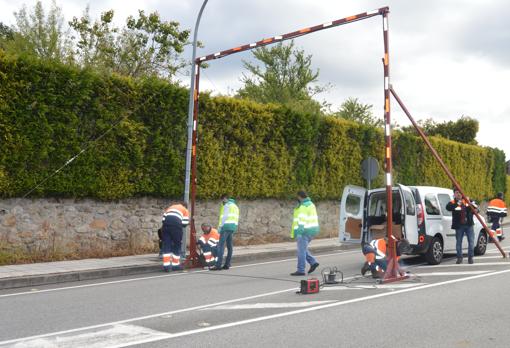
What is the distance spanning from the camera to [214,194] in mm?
17984

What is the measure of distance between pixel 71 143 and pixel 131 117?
192 cm

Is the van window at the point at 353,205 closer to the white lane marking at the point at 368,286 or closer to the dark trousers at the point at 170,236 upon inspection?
the white lane marking at the point at 368,286

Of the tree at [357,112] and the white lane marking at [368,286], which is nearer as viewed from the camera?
the white lane marking at [368,286]

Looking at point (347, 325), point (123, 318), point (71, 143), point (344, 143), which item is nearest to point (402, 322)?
point (347, 325)

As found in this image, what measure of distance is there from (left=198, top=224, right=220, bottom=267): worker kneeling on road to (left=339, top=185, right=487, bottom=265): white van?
9.53 feet

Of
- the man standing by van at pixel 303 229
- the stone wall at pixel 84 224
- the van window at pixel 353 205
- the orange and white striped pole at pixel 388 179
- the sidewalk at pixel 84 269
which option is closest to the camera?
the orange and white striped pole at pixel 388 179

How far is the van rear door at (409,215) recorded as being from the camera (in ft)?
41.4

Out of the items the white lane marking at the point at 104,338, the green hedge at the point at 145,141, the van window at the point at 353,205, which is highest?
the green hedge at the point at 145,141

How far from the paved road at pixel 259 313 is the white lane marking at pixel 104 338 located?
0.4 inches

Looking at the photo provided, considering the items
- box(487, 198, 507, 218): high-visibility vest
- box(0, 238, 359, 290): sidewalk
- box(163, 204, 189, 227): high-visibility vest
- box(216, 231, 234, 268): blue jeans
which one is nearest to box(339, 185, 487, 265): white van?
box(216, 231, 234, 268): blue jeans

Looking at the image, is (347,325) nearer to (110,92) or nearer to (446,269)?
(446,269)

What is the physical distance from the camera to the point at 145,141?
15914 millimetres

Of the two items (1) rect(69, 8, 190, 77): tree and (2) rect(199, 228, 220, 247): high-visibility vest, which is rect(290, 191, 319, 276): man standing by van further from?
(1) rect(69, 8, 190, 77): tree

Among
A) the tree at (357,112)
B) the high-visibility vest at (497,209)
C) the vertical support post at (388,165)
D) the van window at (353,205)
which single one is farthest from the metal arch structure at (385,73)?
the tree at (357,112)
